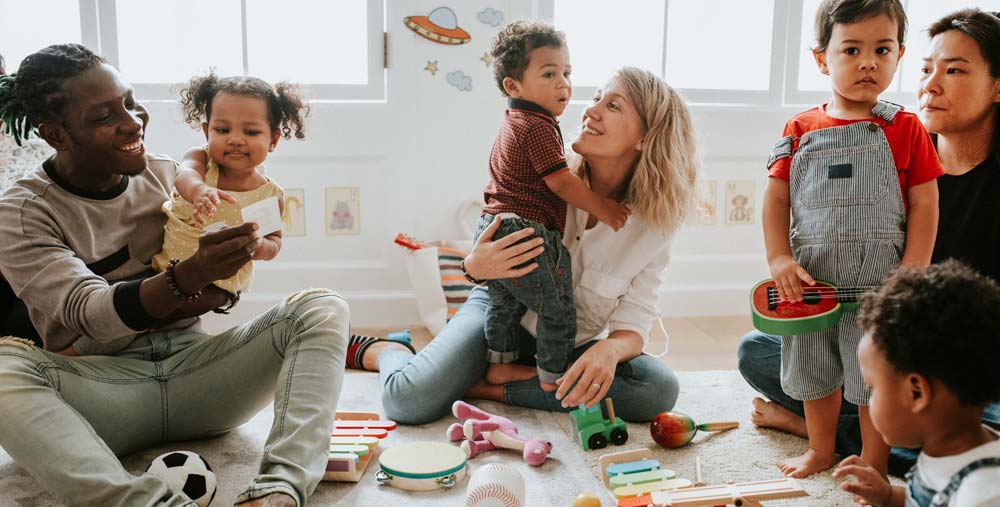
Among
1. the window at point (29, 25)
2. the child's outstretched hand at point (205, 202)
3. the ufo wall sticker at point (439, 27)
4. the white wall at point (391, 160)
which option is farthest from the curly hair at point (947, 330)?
the window at point (29, 25)

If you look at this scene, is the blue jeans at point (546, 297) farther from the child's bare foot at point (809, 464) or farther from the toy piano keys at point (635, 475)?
the child's bare foot at point (809, 464)

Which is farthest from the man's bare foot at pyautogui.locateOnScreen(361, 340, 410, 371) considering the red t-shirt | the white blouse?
the red t-shirt

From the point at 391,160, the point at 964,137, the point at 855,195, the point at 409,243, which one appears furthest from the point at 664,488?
the point at 391,160

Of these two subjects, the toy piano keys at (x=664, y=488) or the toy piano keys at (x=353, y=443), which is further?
the toy piano keys at (x=353, y=443)

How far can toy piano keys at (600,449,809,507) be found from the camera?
1.42m

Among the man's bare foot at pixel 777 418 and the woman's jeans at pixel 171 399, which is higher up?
the woman's jeans at pixel 171 399

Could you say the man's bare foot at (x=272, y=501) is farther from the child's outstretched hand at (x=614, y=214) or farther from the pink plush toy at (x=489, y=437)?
the child's outstretched hand at (x=614, y=214)

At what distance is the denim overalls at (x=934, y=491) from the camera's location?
1.08 metres

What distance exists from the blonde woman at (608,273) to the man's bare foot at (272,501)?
644 millimetres

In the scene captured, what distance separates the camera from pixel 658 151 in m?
1.97

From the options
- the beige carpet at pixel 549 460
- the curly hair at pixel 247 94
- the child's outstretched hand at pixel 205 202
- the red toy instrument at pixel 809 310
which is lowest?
the beige carpet at pixel 549 460

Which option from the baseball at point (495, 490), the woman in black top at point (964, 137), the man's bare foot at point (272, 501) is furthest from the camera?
the woman in black top at point (964, 137)

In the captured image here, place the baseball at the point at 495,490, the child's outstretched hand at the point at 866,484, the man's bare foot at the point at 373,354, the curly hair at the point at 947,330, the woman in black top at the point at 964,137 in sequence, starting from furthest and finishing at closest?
the man's bare foot at the point at 373,354 → the woman in black top at the point at 964,137 → the baseball at the point at 495,490 → the child's outstretched hand at the point at 866,484 → the curly hair at the point at 947,330

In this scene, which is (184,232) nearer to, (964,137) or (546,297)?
(546,297)
